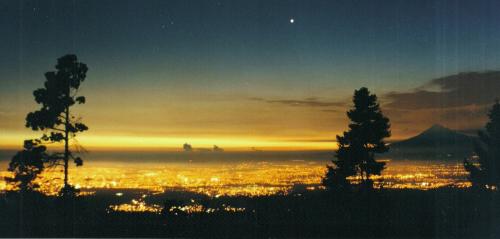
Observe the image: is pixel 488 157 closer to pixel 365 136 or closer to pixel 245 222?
pixel 365 136

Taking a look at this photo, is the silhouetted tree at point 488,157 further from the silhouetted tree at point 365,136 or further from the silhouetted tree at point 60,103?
the silhouetted tree at point 60,103

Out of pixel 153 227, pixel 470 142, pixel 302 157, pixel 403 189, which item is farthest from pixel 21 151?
pixel 470 142

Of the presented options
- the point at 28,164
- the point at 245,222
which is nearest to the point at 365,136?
the point at 245,222

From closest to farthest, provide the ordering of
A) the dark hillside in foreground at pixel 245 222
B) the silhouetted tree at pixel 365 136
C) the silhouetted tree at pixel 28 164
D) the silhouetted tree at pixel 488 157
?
the dark hillside in foreground at pixel 245 222 → the silhouetted tree at pixel 28 164 → the silhouetted tree at pixel 365 136 → the silhouetted tree at pixel 488 157

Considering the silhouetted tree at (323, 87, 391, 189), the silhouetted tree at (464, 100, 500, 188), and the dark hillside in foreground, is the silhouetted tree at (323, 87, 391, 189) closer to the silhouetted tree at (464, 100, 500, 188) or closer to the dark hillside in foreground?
the dark hillside in foreground

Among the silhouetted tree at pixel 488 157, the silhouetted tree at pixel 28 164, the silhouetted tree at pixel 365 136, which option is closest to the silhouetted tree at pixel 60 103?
the silhouetted tree at pixel 28 164

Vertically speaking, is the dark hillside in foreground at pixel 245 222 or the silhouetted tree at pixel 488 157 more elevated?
the silhouetted tree at pixel 488 157
